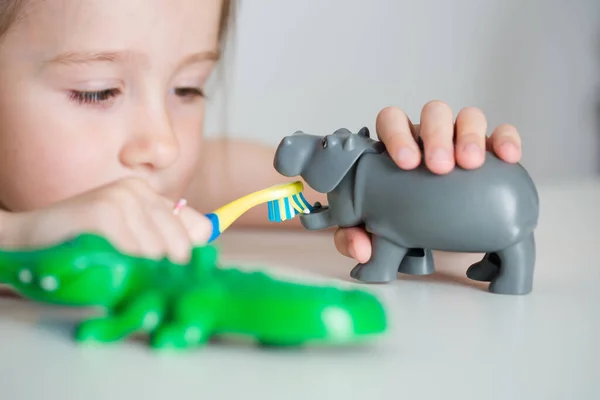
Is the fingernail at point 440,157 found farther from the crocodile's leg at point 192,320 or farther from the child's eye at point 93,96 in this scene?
the child's eye at point 93,96

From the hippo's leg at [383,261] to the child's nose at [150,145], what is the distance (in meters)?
0.27

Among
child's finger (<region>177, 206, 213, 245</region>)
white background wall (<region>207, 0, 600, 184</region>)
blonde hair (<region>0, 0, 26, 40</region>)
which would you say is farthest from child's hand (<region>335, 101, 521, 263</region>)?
white background wall (<region>207, 0, 600, 184</region>)

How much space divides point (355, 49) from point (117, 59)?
3.49ft

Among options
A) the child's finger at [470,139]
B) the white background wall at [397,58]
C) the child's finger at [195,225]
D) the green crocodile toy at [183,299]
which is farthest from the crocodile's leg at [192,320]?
the white background wall at [397,58]

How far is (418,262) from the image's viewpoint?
2.16 feet

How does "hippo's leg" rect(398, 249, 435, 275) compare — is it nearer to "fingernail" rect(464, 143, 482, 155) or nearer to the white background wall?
"fingernail" rect(464, 143, 482, 155)

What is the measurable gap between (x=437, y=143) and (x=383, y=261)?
109 millimetres

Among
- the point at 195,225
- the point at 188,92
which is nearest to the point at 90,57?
the point at 188,92

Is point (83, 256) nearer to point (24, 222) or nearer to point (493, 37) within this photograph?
point (24, 222)

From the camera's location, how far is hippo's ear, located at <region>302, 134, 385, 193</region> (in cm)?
62

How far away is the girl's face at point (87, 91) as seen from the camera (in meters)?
0.77

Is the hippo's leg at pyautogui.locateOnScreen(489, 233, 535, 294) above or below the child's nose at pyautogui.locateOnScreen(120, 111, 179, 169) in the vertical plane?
below

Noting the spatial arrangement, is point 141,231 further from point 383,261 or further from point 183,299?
point 383,261

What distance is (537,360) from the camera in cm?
43
